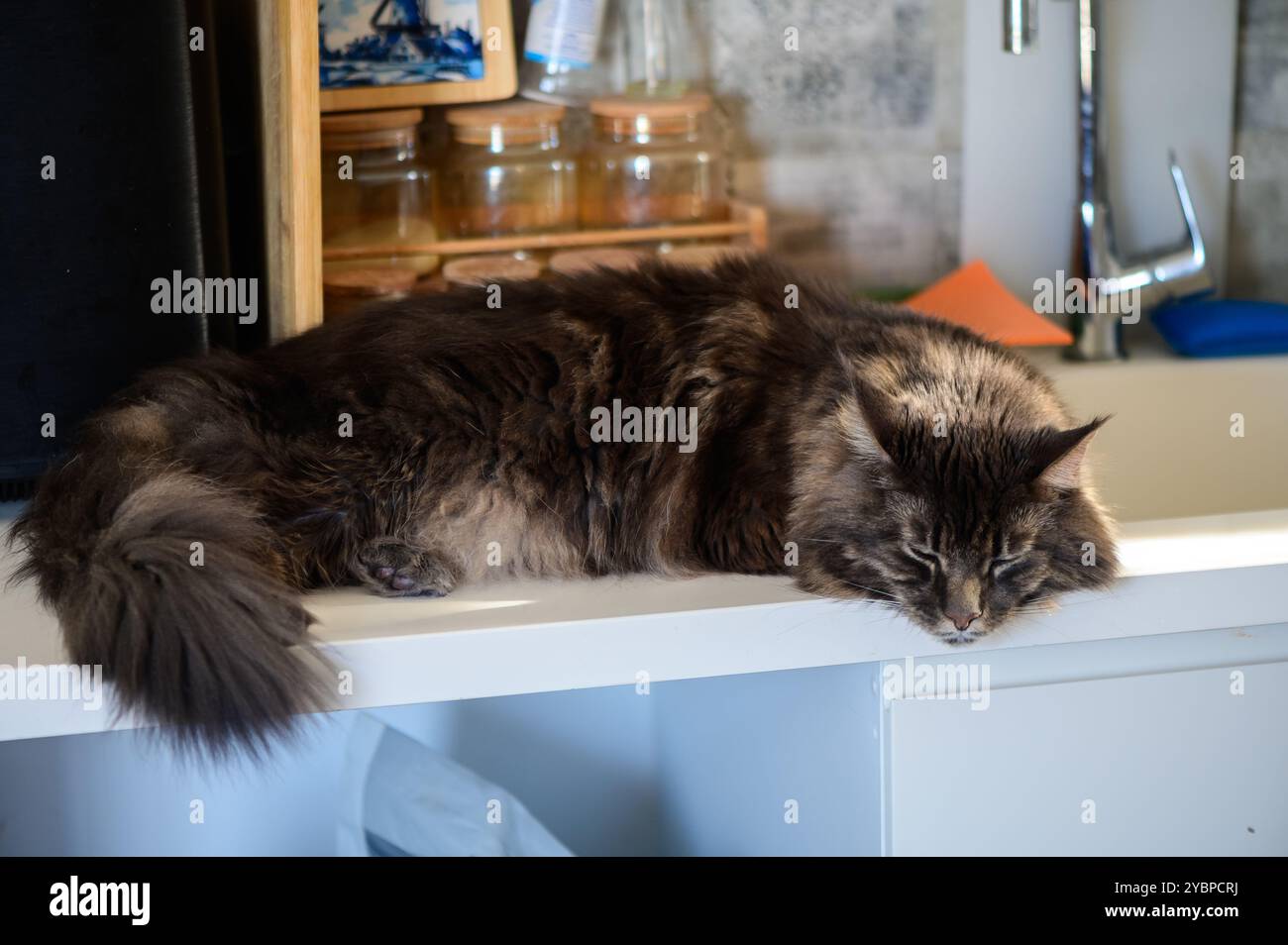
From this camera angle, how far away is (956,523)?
3.73ft

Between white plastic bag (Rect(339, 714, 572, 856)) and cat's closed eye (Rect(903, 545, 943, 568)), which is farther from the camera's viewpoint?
white plastic bag (Rect(339, 714, 572, 856))

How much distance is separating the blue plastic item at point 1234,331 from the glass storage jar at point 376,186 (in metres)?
1.19

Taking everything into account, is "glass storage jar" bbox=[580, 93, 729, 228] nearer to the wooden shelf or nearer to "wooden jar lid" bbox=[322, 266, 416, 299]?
the wooden shelf

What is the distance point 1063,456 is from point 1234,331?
949 mm

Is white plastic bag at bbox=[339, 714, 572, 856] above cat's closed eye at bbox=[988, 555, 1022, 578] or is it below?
below

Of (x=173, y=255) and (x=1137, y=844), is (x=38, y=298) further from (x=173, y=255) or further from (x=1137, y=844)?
(x=1137, y=844)

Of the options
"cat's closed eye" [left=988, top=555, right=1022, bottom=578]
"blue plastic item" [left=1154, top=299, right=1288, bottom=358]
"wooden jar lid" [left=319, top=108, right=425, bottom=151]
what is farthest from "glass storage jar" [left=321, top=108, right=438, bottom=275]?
"blue plastic item" [left=1154, top=299, right=1288, bottom=358]

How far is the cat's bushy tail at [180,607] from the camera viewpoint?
937 millimetres

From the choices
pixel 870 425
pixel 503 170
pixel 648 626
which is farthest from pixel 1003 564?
pixel 503 170

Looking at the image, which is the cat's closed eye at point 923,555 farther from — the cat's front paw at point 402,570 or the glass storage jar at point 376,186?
the glass storage jar at point 376,186

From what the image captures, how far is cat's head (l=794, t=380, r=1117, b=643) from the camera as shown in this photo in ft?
3.70

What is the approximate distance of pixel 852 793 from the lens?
1.23 meters

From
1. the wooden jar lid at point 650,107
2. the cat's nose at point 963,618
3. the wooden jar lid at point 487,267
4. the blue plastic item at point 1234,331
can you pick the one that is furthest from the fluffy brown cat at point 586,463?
the blue plastic item at point 1234,331
